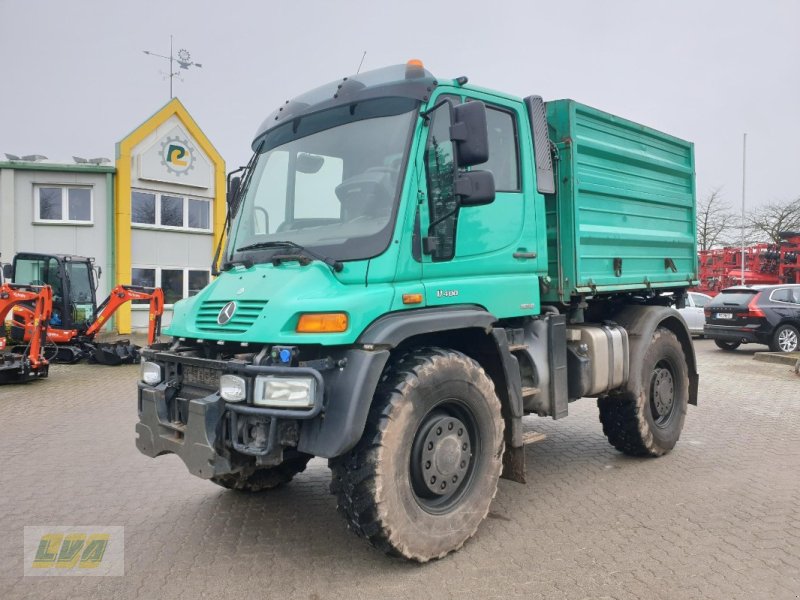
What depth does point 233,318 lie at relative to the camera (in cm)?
355

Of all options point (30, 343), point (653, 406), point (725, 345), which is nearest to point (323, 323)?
point (653, 406)

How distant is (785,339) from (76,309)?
55.9 ft

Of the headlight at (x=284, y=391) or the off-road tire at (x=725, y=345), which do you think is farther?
the off-road tire at (x=725, y=345)

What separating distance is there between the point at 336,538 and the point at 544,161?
9.90 feet

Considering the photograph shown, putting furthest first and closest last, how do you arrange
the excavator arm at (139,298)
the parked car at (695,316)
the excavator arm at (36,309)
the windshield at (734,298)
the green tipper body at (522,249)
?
the parked car at (695,316)
the windshield at (734,298)
the excavator arm at (139,298)
the excavator arm at (36,309)
the green tipper body at (522,249)

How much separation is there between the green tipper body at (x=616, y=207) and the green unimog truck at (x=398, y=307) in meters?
0.03

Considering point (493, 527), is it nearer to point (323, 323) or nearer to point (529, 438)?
point (529, 438)

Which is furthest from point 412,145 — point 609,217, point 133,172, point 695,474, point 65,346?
point 133,172

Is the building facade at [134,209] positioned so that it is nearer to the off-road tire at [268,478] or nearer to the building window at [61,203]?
the building window at [61,203]

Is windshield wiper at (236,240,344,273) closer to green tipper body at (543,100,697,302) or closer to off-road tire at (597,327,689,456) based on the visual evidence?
green tipper body at (543,100,697,302)

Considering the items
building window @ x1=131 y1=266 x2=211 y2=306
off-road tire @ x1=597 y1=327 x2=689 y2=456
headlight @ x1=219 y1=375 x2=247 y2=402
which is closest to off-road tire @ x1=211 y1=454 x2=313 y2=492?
headlight @ x1=219 y1=375 x2=247 y2=402

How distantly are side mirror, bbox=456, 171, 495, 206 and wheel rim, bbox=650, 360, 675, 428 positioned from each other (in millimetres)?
3063

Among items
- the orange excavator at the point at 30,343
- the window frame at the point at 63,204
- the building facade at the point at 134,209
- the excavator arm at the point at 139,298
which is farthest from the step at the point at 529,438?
the window frame at the point at 63,204

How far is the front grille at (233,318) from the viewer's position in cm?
345
